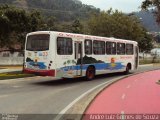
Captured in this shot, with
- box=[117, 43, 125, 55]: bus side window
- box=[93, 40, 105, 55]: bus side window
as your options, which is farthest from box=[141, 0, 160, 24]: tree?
box=[117, 43, 125, 55]: bus side window

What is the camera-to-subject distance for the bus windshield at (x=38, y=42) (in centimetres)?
2314

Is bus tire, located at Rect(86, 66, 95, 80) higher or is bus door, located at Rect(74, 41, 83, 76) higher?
bus door, located at Rect(74, 41, 83, 76)

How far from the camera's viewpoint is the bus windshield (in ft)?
75.9

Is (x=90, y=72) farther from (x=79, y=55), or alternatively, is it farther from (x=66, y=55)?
(x=66, y=55)

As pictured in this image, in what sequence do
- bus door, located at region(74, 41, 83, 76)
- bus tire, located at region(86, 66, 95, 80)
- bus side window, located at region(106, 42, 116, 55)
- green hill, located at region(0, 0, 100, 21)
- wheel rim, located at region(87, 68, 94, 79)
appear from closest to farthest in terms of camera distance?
bus door, located at region(74, 41, 83, 76)
bus tire, located at region(86, 66, 95, 80)
wheel rim, located at region(87, 68, 94, 79)
bus side window, located at region(106, 42, 116, 55)
green hill, located at region(0, 0, 100, 21)

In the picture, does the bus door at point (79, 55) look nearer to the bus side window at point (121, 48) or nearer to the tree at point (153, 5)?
the tree at point (153, 5)

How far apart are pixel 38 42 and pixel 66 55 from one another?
1.82 meters

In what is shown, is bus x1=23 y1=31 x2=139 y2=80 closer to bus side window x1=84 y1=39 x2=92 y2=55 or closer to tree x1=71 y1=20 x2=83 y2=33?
bus side window x1=84 y1=39 x2=92 y2=55

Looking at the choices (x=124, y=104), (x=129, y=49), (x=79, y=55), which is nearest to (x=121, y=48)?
(x=129, y=49)

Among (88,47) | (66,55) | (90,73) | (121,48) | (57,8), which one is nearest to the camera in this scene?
(66,55)

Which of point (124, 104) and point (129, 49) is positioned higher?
point (129, 49)

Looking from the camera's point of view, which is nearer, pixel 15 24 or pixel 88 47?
pixel 88 47

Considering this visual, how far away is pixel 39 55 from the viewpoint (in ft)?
76.5

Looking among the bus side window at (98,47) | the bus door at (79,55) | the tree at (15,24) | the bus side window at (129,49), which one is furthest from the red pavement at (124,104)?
the tree at (15,24)
